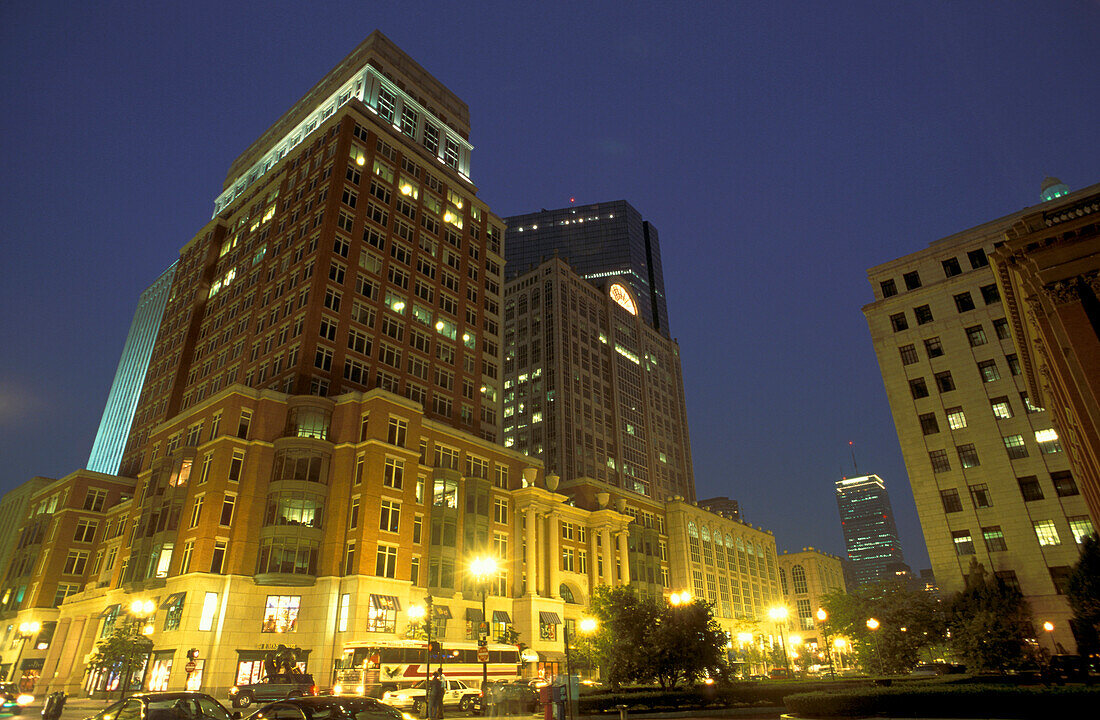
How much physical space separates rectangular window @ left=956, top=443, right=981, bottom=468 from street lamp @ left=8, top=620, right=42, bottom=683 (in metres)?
94.9

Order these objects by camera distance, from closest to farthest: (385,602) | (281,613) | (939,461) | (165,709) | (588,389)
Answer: (165,709)
(281,613)
(385,602)
(939,461)
(588,389)

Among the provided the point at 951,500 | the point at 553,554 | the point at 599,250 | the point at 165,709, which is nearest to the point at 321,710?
the point at 165,709

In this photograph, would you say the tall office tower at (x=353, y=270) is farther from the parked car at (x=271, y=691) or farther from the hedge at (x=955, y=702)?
the hedge at (x=955, y=702)

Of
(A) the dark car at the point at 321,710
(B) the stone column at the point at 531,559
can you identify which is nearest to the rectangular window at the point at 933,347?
(B) the stone column at the point at 531,559

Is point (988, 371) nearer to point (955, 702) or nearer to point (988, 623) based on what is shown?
point (988, 623)

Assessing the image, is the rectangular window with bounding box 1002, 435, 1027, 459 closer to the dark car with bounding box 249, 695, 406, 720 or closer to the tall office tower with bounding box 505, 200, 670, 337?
the dark car with bounding box 249, 695, 406, 720

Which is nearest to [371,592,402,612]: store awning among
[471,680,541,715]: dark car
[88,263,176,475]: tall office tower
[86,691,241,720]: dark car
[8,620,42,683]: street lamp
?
[471,680,541,715]: dark car

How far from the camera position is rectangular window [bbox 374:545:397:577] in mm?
55094

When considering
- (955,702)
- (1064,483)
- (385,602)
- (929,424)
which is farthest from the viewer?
(929,424)

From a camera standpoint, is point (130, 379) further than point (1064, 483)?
Yes

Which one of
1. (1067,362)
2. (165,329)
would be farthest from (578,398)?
(1067,362)

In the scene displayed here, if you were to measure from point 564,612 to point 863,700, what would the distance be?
48678 millimetres

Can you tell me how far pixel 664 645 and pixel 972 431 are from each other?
4016 centimetres

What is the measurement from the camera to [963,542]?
57656 millimetres
